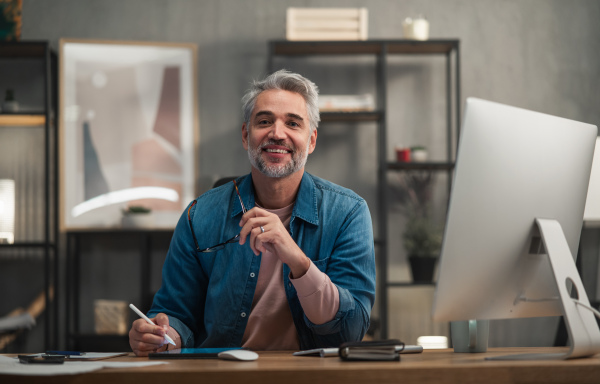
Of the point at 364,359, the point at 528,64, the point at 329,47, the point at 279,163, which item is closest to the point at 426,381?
the point at 364,359

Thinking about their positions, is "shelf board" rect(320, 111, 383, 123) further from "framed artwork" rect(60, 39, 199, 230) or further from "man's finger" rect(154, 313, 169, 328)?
"man's finger" rect(154, 313, 169, 328)

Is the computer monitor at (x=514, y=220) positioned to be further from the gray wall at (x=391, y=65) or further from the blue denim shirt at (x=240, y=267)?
the gray wall at (x=391, y=65)

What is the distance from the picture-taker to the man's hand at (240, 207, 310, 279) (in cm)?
127

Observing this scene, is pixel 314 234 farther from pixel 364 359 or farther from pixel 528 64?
pixel 528 64

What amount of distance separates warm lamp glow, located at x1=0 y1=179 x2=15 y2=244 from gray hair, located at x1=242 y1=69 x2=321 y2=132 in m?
2.21

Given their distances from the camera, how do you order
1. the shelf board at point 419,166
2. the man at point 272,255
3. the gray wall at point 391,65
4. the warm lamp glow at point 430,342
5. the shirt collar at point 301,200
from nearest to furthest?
the man at point 272,255
the shirt collar at point 301,200
the warm lamp glow at point 430,342
the shelf board at point 419,166
the gray wall at point 391,65

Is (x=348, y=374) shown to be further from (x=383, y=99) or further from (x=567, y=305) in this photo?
(x=383, y=99)

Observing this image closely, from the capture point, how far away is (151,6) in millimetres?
3660

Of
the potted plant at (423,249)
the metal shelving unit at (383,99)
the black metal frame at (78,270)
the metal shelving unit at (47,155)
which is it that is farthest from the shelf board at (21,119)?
→ the potted plant at (423,249)

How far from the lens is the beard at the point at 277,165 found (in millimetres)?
1675

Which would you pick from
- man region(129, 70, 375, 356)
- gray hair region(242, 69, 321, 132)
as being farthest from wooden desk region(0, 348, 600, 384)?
gray hair region(242, 69, 321, 132)

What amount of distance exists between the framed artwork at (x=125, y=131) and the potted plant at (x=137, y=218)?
2.3 inches

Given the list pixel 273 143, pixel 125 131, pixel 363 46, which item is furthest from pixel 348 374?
pixel 125 131

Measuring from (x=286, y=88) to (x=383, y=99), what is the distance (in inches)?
69.6
